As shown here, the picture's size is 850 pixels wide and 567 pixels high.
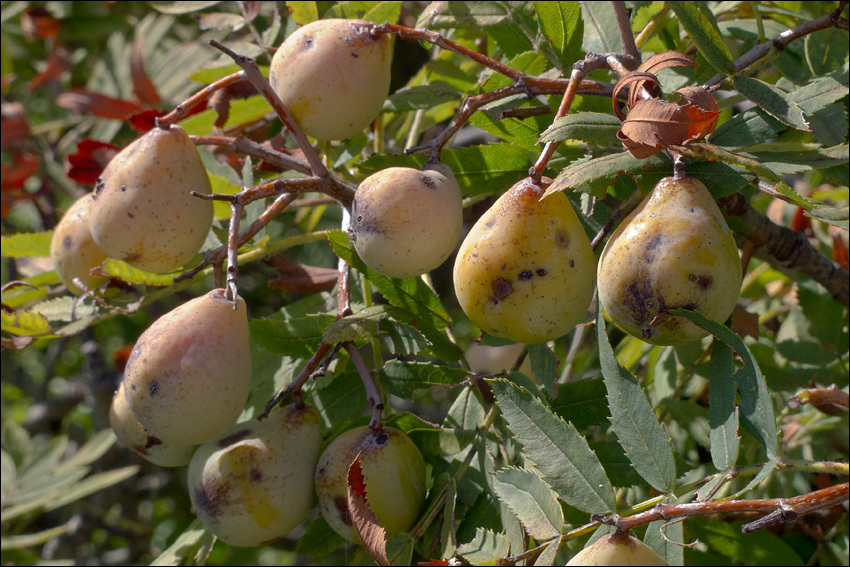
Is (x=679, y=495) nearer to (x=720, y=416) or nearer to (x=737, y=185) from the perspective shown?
(x=720, y=416)

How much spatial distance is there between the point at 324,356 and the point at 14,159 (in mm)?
1589

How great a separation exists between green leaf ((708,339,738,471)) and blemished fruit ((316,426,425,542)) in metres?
0.37

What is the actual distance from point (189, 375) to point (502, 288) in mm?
369

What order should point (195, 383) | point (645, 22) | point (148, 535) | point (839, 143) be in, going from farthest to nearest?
point (148, 535) → point (645, 22) → point (839, 143) → point (195, 383)

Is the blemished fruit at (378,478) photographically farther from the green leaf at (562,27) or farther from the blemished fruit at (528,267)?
the green leaf at (562,27)

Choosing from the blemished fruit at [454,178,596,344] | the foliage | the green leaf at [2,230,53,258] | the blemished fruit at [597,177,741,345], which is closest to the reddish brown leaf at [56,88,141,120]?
the foliage

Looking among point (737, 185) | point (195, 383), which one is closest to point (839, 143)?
point (737, 185)

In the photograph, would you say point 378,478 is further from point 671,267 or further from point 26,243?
point 26,243

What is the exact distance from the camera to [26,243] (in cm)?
134

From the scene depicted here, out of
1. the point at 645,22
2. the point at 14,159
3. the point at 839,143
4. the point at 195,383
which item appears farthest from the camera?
the point at 14,159

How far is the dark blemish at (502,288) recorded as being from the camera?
72 centimetres

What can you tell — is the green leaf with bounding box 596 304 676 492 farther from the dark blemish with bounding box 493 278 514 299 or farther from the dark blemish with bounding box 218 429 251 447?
the dark blemish with bounding box 218 429 251 447

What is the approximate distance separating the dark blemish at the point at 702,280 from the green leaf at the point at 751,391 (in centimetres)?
3

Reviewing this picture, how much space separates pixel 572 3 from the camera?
98 centimetres
